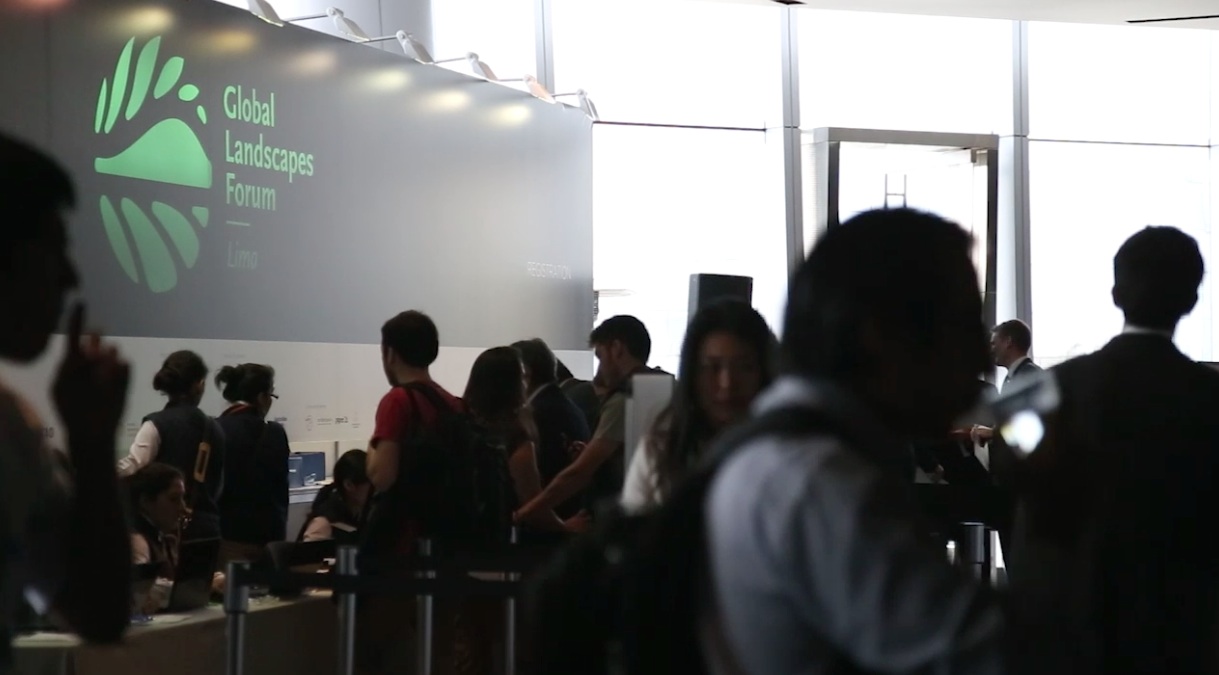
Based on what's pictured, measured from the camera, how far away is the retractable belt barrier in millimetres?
3654

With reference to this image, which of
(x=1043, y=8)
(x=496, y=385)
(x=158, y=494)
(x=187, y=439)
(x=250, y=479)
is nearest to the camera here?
(x=158, y=494)

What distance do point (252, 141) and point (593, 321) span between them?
14.4 ft

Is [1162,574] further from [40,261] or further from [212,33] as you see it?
[212,33]

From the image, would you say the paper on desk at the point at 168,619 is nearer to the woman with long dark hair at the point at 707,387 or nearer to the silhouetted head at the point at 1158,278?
the woman with long dark hair at the point at 707,387

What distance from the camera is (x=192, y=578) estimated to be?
16.2 feet

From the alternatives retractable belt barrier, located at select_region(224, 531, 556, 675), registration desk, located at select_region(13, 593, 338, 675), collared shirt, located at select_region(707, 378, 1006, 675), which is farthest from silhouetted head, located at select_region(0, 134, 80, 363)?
registration desk, located at select_region(13, 593, 338, 675)

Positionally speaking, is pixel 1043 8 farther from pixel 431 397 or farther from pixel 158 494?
pixel 158 494

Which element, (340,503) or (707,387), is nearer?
(707,387)

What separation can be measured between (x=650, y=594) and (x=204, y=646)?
3897mm

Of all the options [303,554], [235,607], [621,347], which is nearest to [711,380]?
[235,607]

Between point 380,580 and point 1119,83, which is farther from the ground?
point 1119,83

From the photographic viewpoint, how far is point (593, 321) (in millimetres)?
11508

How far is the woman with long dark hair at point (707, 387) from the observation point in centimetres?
318

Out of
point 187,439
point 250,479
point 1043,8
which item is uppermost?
point 1043,8
